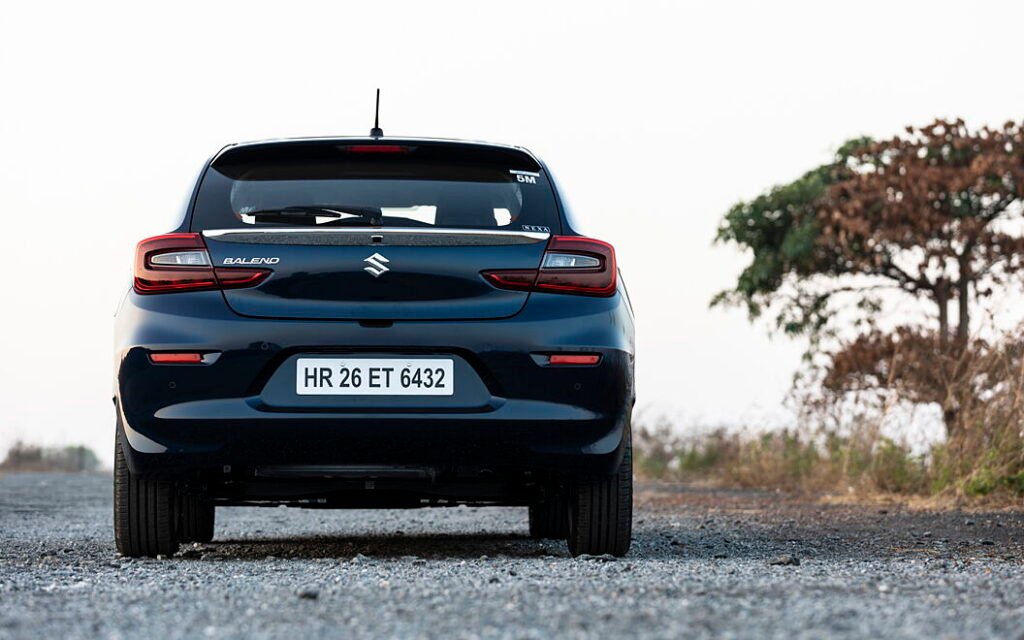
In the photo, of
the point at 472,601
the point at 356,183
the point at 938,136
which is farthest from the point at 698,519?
the point at 938,136

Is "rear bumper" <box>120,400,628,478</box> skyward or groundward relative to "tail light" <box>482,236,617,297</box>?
groundward

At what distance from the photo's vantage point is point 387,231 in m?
5.42

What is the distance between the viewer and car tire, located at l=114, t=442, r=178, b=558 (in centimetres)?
588

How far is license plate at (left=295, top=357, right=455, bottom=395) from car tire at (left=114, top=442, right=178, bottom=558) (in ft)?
3.32

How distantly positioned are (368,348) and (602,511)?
1238 mm

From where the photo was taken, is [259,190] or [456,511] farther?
[456,511]

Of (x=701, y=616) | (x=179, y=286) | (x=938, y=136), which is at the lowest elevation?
(x=701, y=616)

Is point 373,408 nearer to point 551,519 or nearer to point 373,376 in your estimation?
point 373,376

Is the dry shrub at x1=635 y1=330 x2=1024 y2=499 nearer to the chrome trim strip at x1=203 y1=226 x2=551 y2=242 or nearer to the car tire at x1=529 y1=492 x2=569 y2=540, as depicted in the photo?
the car tire at x1=529 y1=492 x2=569 y2=540

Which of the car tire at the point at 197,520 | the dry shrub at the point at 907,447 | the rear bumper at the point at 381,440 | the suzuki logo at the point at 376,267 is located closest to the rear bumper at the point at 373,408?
the rear bumper at the point at 381,440

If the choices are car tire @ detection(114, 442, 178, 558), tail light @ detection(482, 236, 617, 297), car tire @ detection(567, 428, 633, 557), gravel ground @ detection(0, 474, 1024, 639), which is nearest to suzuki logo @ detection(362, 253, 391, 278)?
tail light @ detection(482, 236, 617, 297)

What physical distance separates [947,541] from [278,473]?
3.66 m

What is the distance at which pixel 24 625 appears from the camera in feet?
12.0

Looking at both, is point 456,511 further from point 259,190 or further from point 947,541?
point 259,190
